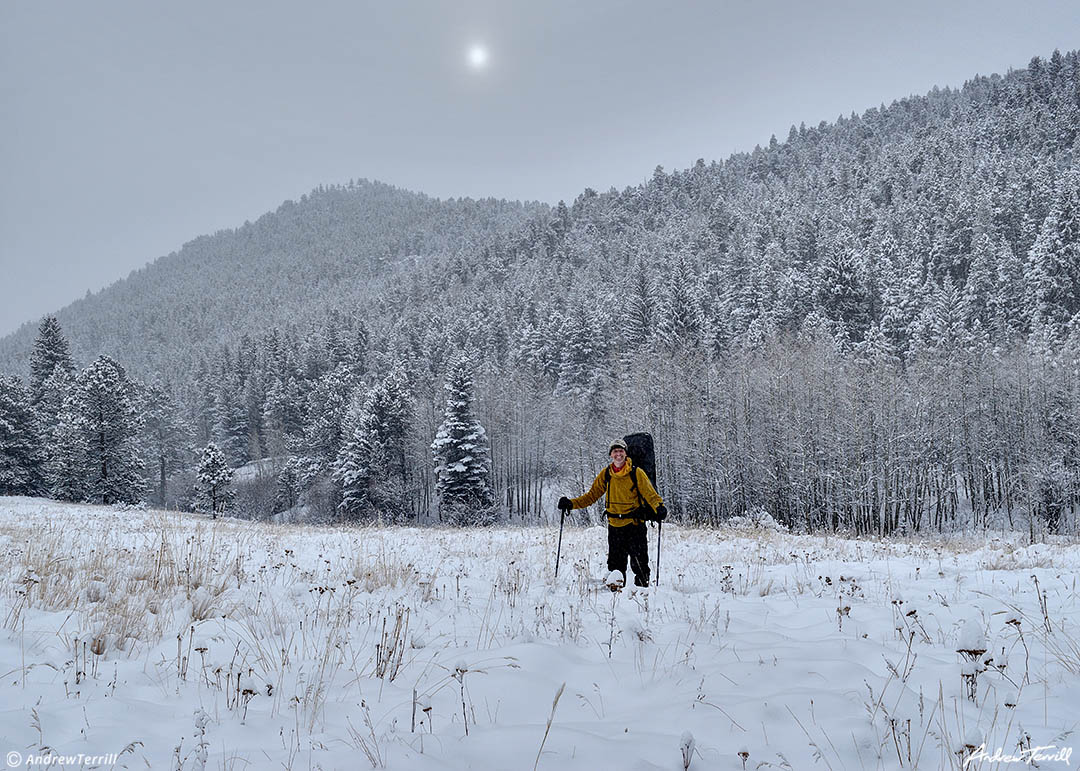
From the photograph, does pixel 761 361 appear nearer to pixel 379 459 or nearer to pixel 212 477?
pixel 379 459

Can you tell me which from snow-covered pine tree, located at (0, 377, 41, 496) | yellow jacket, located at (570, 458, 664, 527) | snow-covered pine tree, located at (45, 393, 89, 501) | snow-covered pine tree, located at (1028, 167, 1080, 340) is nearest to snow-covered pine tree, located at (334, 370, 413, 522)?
snow-covered pine tree, located at (45, 393, 89, 501)

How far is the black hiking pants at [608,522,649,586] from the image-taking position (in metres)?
7.27

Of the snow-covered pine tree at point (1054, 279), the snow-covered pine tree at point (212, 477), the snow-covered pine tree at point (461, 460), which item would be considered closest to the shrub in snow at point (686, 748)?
the snow-covered pine tree at point (461, 460)

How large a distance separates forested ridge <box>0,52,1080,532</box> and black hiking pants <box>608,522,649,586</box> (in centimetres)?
2780

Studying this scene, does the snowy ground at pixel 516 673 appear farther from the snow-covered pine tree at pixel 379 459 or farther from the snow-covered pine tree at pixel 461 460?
the snow-covered pine tree at pixel 379 459

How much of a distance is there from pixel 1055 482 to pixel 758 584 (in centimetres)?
3763

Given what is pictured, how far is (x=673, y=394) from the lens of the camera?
39.9m

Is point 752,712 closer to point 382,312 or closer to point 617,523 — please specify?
point 617,523

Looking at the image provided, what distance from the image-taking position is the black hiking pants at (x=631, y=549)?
286 inches

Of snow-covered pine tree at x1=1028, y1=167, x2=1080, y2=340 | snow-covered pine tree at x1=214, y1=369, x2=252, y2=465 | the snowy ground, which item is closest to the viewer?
the snowy ground
